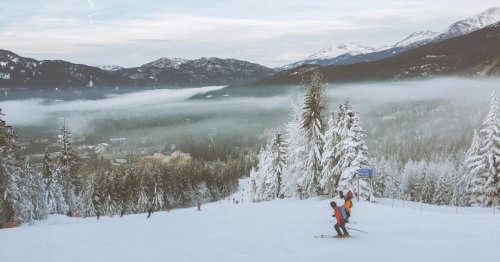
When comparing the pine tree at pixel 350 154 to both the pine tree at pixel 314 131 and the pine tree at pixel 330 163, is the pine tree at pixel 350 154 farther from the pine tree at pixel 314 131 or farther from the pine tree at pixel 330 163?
the pine tree at pixel 314 131

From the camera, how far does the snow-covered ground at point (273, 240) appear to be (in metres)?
16.0

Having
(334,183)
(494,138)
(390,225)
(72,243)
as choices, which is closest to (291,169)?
(334,183)

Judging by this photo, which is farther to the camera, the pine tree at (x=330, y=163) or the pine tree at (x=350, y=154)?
the pine tree at (x=330, y=163)

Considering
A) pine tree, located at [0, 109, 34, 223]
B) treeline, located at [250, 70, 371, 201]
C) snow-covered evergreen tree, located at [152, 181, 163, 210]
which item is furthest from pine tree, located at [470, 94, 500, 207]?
snow-covered evergreen tree, located at [152, 181, 163, 210]

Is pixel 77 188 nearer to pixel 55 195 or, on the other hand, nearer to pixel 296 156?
pixel 55 195

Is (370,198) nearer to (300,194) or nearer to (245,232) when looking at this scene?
(300,194)

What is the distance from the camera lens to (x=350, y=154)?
3891 cm

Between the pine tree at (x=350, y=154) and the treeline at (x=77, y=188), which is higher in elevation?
the pine tree at (x=350, y=154)

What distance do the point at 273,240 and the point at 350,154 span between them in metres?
21.3

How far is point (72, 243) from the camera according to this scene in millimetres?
19781

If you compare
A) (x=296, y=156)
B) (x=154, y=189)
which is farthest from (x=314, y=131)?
(x=154, y=189)

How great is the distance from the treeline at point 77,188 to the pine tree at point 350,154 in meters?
16.9

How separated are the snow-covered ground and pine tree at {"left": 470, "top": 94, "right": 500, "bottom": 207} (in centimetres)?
2215

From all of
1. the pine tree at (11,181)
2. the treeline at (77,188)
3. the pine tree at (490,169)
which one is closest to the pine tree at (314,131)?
the treeline at (77,188)
